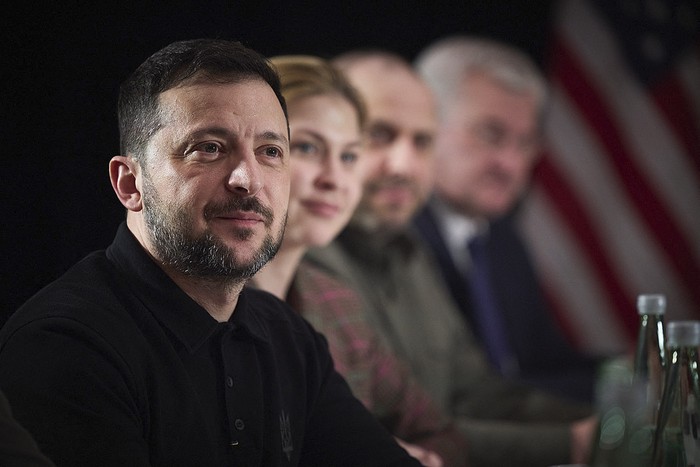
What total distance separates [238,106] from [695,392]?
0.78 metres

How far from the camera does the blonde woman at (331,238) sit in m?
2.03

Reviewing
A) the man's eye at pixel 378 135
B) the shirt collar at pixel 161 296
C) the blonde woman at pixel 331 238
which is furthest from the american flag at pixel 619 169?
the shirt collar at pixel 161 296

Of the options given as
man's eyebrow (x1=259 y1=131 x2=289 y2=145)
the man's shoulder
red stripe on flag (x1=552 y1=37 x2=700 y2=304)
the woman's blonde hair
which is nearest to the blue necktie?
red stripe on flag (x1=552 y1=37 x2=700 y2=304)

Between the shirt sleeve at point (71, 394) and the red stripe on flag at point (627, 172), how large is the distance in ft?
10.1

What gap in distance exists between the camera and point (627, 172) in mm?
4176

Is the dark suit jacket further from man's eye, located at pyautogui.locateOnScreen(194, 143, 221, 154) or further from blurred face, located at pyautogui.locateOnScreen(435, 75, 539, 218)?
man's eye, located at pyautogui.locateOnScreen(194, 143, 221, 154)

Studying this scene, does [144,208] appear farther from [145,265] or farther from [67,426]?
[67,426]

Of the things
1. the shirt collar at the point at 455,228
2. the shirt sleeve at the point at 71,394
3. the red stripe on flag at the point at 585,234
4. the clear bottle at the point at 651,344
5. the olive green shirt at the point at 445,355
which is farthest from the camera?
the red stripe on flag at the point at 585,234

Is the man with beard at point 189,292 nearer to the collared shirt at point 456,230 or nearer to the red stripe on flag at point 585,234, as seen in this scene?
the collared shirt at point 456,230

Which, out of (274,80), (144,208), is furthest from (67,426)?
(274,80)

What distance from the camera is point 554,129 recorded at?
3.94 meters

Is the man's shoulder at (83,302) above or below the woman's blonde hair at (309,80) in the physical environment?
below

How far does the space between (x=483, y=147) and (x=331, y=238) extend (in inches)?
58.8

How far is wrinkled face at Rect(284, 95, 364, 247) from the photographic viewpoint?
2.03 m
